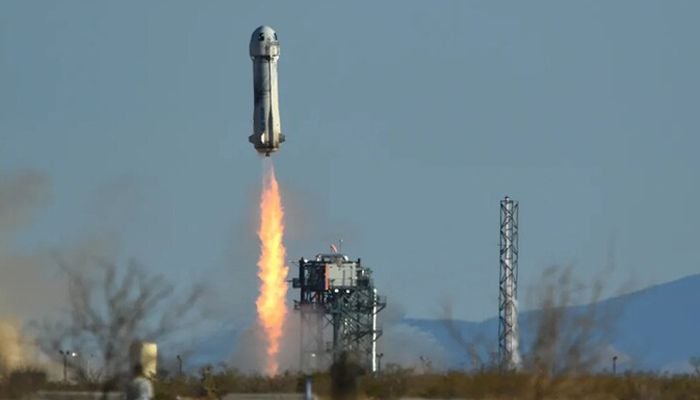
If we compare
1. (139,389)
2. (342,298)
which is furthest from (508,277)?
(139,389)

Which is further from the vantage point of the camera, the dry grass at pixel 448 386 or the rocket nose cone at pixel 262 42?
the rocket nose cone at pixel 262 42

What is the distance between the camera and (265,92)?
3275 inches

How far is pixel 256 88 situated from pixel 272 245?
5555mm

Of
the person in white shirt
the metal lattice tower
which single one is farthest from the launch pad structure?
the person in white shirt

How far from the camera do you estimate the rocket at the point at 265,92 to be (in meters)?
82.4

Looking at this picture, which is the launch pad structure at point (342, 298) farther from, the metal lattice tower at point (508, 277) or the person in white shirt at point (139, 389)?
the person in white shirt at point (139, 389)

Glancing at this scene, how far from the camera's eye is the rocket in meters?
82.4

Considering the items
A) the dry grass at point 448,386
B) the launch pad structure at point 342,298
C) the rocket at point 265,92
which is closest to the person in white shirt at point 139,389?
the dry grass at point 448,386

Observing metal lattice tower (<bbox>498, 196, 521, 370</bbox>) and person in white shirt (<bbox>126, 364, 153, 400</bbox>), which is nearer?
person in white shirt (<bbox>126, 364, 153, 400</bbox>)

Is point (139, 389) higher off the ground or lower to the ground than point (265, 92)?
lower

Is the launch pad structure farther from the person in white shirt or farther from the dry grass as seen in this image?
the person in white shirt

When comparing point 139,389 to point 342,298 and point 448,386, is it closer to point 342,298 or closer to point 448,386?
point 448,386

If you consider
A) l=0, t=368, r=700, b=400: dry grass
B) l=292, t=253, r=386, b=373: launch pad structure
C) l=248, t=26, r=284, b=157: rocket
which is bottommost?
l=0, t=368, r=700, b=400: dry grass

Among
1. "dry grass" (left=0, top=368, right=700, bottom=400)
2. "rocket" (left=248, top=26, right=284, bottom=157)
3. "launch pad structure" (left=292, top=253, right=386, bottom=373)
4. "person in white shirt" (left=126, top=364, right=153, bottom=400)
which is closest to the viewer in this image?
"person in white shirt" (left=126, top=364, right=153, bottom=400)
